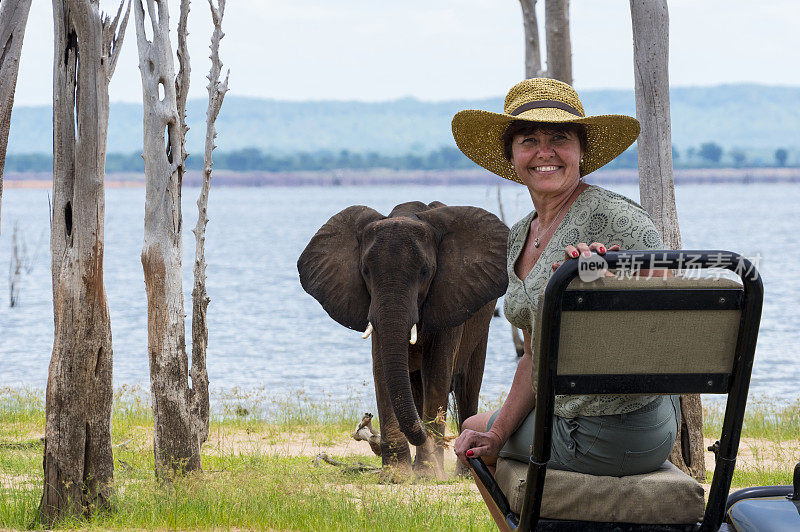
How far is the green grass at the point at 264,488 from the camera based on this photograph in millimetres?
5090

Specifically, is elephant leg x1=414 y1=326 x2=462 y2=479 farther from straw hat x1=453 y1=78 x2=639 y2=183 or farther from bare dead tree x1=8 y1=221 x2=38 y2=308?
bare dead tree x1=8 y1=221 x2=38 y2=308

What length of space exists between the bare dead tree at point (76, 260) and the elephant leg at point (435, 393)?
9.12ft

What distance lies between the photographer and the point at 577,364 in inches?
101

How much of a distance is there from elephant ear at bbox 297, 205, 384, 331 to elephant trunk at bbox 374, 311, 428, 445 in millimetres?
657

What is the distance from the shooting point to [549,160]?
3301 mm

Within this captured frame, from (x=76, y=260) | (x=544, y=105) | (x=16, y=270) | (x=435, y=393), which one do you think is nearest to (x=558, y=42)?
(x=435, y=393)

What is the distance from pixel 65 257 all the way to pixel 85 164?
0.50 m

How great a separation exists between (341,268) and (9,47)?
3.01 meters

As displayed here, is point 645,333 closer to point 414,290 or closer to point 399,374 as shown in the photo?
point 399,374

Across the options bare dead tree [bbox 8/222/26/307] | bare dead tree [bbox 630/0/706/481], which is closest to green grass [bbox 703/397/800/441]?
bare dead tree [bbox 630/0/706/481]

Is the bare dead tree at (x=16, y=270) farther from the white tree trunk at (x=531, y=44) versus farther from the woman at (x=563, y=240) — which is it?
the woman at (x=563, y=240)

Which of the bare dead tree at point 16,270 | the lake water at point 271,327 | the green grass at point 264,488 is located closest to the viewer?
the green grass at point 264,488

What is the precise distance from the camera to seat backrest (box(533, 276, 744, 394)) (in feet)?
8.34

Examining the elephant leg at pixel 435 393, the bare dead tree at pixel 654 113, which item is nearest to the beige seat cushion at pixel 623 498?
the bare dead tree at pixel 654 113
